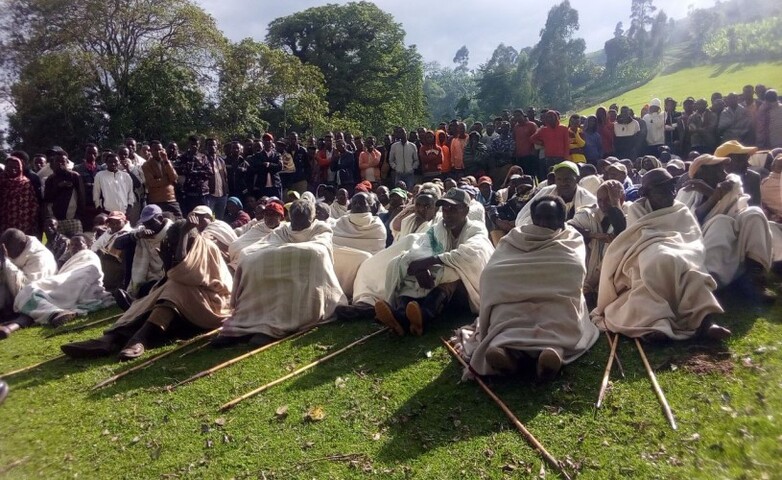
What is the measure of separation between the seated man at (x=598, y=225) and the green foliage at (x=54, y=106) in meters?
25.7

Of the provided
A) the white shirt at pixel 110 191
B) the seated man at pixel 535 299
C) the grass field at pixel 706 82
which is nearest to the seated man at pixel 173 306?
the seated man at pixel 535 299

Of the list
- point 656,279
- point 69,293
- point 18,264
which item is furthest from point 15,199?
point 656,279

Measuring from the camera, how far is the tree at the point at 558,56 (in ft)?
221

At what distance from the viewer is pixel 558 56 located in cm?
7025

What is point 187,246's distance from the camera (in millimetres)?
7055

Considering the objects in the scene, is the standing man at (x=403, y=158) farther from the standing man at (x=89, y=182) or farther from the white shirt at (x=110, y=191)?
the standing man at (x=89, y=182)

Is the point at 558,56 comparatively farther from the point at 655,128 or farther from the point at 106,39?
the point at 655,128

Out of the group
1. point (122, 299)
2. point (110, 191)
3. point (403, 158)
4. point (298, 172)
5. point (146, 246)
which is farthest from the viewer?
point (298, 172)

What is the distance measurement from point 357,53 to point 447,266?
4549cm

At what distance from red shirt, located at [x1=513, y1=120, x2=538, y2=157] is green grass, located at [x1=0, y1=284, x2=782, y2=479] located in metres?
8.52

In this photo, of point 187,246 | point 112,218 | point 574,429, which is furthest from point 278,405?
point 112,218

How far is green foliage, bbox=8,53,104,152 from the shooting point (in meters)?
25.0

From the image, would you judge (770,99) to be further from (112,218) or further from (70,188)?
(70,188)

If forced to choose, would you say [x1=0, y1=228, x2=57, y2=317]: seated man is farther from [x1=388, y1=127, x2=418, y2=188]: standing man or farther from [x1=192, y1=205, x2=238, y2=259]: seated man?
[x1=388, y1=127, x2=418, y2=188]: standing man
